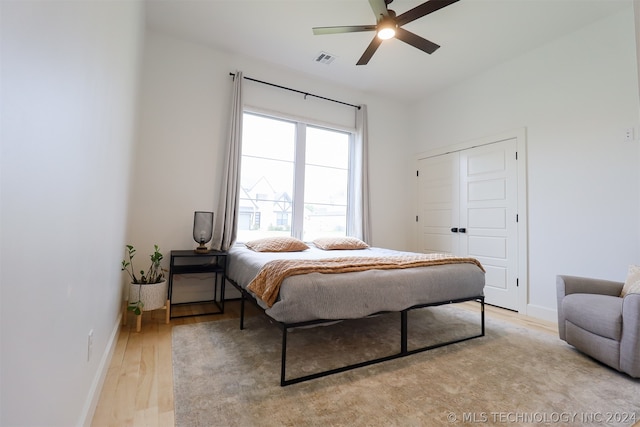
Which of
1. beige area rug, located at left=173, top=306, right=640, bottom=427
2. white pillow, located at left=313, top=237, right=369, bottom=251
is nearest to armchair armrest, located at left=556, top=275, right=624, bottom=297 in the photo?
beige area rug, located at left=173, top=306, right=640, bottom=427

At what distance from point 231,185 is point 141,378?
7.22 ft

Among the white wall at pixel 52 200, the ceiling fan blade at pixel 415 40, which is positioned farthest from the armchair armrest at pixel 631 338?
the white wall at pixel 52 200

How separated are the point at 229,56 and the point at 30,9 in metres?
3.48

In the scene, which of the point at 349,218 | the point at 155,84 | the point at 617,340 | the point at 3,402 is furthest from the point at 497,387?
the point at 155,84

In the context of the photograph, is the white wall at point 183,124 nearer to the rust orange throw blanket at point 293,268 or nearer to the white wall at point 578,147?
the rust orange throw blanket at point 293,268

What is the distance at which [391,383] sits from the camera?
1.75 m

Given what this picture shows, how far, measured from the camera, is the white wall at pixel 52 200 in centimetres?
61

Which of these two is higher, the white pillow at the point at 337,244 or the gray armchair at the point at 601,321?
the white pillow at the point at 337,244

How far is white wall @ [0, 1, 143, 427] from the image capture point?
61 centimetres

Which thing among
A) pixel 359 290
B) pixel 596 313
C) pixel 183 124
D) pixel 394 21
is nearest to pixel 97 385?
pixel 359 290

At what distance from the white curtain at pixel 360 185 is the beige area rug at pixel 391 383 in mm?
1991

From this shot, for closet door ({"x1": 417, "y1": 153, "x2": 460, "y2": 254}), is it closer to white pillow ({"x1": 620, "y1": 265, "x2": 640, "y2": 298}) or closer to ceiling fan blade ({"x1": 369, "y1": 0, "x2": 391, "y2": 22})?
white pillow ({"x1": 620, "y1": 265, "x2": 640, "y2": 298})

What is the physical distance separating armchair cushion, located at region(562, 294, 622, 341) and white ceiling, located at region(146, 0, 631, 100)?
2685 millimetres

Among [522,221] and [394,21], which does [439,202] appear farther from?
[394,21]
